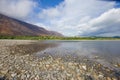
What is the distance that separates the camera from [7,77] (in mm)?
5336

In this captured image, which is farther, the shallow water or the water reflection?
the water reflection

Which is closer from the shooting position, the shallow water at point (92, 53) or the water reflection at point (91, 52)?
the shallow water at point (92, 53)

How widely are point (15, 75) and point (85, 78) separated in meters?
3.31

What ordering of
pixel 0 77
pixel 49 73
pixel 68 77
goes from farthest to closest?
pixel 49 73
pixel 68 77
pixel 0 77

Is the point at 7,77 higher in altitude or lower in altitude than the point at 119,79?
higher

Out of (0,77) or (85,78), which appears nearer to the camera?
(0,77)

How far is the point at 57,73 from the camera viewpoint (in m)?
6.12

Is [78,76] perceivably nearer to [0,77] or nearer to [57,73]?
[57,73]

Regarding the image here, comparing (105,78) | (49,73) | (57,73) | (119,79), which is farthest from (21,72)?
(119,79)

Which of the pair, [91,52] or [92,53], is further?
[91,52]

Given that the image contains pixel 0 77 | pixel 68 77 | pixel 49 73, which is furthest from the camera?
pixel 49 73

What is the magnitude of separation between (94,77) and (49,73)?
2.27 m

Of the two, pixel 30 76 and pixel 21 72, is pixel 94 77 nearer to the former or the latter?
Answer: pixel 30 76

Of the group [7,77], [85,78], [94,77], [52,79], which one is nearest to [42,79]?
[52,79]
